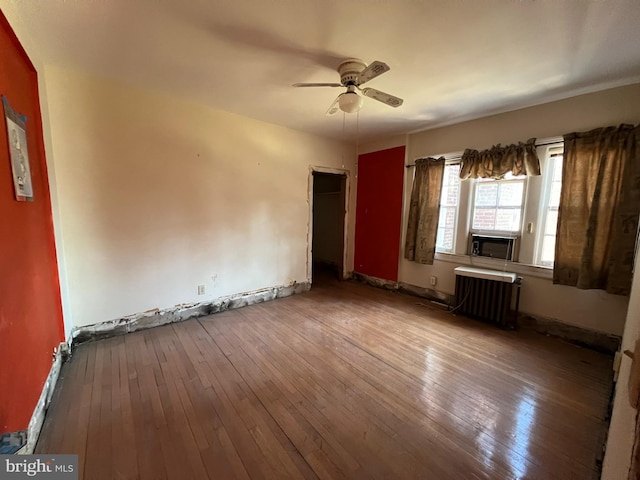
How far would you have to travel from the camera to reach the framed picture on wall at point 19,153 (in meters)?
1.47

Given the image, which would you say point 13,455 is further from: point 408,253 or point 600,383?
point 408,253

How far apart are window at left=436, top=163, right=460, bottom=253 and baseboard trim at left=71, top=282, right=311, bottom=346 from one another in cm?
247

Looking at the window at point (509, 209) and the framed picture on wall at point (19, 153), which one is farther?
the window at point (509, 209)

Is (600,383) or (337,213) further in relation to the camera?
(337,213)

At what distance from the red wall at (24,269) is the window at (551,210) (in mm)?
4488

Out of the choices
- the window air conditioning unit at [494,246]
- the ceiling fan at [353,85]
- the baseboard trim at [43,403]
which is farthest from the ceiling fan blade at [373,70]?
the baseboard trim at [43,403]

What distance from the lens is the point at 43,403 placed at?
1.68 meters

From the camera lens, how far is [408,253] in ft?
13.5

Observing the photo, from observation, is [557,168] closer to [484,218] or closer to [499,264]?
[484,218]

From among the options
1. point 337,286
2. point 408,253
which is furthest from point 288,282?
point 408,253

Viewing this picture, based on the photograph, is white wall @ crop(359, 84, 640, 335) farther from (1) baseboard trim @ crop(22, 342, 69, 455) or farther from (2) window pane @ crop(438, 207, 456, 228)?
(1) baseboard trim @ crop(22, 342, 69, 455)

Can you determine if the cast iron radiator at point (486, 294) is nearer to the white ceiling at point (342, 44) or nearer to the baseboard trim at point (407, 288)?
the baseboard trim at point (407, 288)

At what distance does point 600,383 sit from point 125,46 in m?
4.62

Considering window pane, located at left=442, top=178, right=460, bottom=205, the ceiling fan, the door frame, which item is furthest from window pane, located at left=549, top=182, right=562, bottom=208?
the door frame
